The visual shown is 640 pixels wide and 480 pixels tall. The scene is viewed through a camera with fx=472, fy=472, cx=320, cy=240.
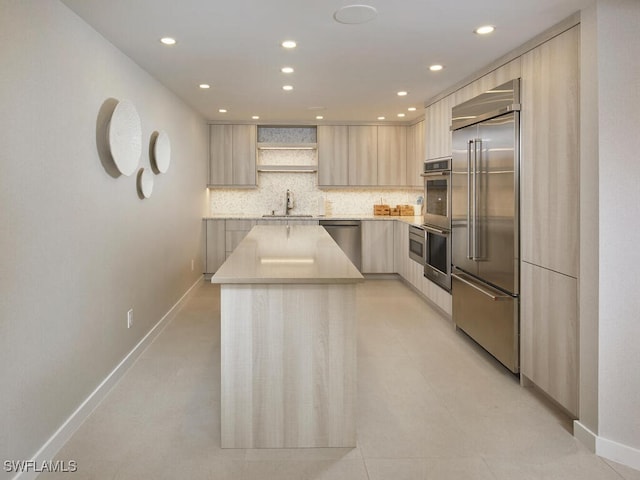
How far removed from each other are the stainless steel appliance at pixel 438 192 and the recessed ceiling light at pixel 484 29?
5.17ft

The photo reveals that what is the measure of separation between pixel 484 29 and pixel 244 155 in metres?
4.54

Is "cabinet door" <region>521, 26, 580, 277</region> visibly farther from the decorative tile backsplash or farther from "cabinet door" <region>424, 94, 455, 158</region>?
the decorative tile backsplash

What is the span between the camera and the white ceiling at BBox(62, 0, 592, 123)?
2.62 metres

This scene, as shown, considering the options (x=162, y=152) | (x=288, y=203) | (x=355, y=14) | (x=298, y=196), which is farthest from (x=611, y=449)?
(x=298, y=196)

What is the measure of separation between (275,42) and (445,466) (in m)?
2.77

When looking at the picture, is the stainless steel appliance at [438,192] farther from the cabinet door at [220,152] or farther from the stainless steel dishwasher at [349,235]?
the cabinet door at [220,152]

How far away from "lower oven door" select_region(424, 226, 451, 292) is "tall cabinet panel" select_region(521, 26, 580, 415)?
138 centimetres

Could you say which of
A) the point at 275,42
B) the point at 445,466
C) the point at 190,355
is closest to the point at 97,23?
the point at 275,42

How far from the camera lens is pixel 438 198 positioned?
4.86 meters

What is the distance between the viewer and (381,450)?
2.37m

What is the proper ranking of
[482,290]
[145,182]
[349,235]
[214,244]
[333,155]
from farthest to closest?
[333,155] → [349,235] → [214,244] → [145,182] → [482,290]

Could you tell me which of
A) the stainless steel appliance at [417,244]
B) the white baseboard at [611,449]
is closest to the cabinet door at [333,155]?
the stainless steel appliance at [417,244]

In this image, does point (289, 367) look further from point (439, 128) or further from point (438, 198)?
point (439, 128)

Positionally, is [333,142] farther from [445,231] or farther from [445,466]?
[445,466]
